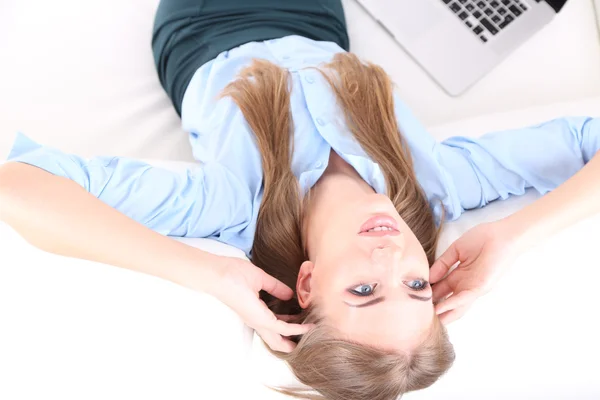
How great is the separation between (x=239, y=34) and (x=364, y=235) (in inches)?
24.0

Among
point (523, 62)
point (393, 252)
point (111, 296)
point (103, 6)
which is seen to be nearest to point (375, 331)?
point (393, 252)

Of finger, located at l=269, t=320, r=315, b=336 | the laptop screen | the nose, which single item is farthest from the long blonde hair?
the laptop screen

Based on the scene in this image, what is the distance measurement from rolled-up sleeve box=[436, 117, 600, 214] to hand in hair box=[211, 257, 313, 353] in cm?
42

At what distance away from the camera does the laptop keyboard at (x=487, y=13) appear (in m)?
1.34

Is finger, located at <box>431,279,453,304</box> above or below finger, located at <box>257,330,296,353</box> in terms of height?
above

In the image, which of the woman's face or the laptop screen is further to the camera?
the laptop screen

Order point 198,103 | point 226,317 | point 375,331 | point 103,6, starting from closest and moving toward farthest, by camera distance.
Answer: point 375,331
point 226,317
point 198,103
point 103,6

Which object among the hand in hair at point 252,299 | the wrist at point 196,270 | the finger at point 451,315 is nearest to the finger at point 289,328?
the hand in hair at point 252,299

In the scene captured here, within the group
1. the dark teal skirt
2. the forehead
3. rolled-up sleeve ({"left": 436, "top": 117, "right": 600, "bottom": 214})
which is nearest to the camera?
the forehead

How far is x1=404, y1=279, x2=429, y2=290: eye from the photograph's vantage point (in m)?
0.85

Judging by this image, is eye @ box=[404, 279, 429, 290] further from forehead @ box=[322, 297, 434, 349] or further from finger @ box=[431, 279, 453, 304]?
finger @ box=[431, 279, 453, 304]

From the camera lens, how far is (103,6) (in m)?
1.34

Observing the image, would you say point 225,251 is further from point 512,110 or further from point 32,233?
point 512,110

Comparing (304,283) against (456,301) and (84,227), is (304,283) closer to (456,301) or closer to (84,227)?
(456,301)
